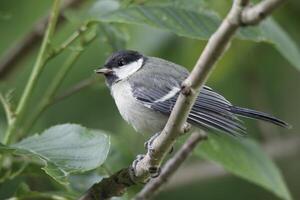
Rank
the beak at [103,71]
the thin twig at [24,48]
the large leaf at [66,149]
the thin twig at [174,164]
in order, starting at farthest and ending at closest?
the thin twig at [24,48] < the beak at [103,71] < the thin twig at [174,164] < the large leaf at [66,149]

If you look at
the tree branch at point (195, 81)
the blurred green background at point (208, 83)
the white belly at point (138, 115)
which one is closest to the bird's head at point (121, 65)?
the white belly at point (138, 115)

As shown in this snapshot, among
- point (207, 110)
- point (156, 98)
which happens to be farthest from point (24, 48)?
point (207, 110)

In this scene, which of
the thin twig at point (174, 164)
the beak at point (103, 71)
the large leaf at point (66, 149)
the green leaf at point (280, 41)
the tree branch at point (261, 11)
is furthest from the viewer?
the beak at point (103, 71)

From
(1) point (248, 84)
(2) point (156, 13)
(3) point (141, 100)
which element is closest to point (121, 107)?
(3) point (141, 100)

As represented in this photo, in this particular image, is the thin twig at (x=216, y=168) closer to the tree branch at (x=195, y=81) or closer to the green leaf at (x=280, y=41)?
the green leaf at (x=280, y=41)

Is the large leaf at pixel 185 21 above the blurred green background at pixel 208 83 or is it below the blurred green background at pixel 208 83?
above

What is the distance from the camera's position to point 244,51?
2900 mm

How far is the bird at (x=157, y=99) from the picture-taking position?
6.18 ft

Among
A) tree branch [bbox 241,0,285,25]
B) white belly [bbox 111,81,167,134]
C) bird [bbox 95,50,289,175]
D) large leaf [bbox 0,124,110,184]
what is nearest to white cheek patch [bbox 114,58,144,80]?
bird [bbox 95,50,289,175]

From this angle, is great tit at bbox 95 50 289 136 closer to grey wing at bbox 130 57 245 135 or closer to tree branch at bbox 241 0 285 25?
grey wing at bbox 130 57 245 135

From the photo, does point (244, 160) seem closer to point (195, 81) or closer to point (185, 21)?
point (185, 21)

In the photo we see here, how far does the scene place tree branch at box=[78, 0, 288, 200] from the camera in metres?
1.05

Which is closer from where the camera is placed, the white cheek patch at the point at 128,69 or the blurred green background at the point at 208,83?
the white cheek patch at the point at 128,69

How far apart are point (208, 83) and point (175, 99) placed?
3.20 feet
